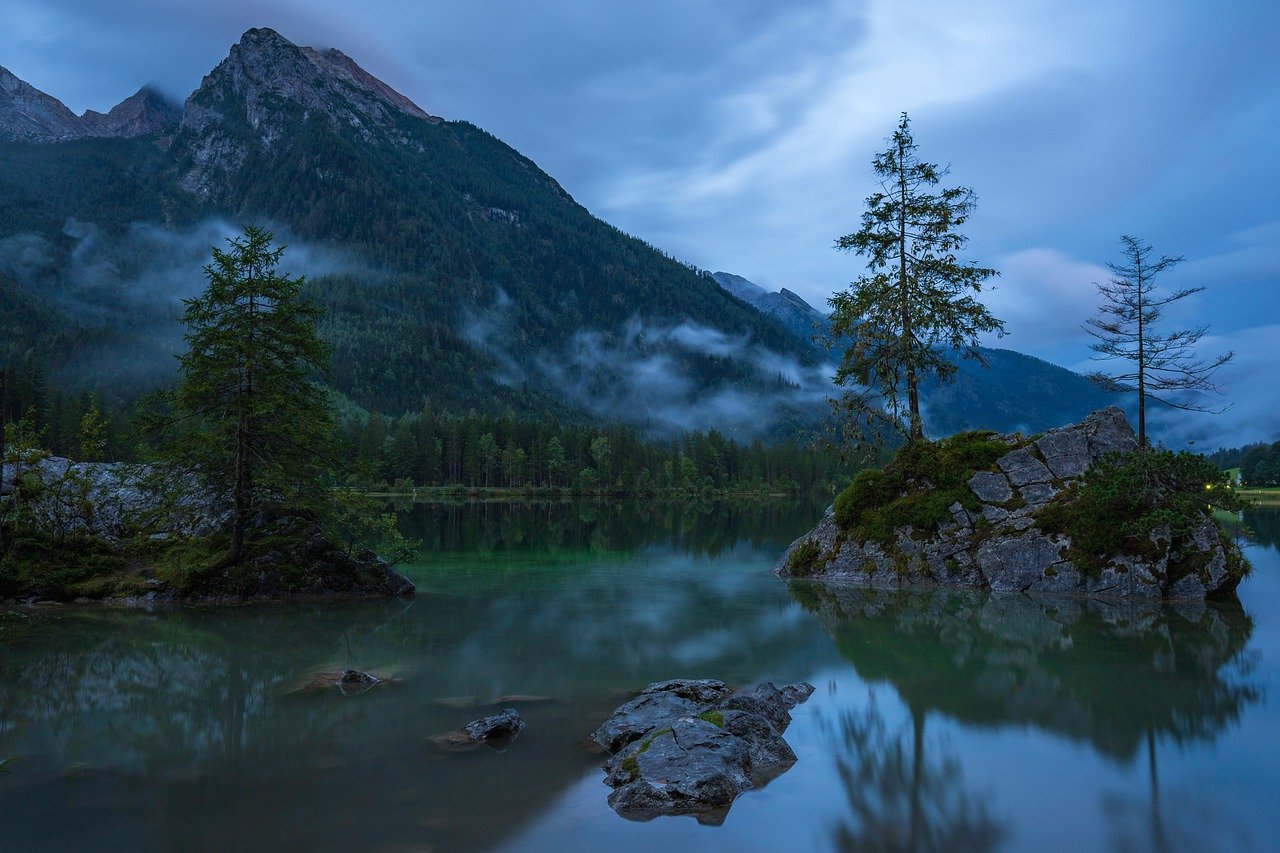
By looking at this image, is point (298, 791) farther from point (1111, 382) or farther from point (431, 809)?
point (1111, 382)

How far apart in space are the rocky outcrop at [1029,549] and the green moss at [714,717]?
20591 mm

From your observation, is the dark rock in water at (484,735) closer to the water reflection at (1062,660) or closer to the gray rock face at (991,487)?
the water reflection at (1062,660)

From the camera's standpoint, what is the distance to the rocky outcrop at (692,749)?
9531mm

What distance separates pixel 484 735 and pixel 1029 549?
2408 centimetres

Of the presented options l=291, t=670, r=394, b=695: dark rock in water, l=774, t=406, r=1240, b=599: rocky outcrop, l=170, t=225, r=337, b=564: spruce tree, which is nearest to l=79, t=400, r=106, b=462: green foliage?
l=170, t=225, r=337, b=564: spruce tree

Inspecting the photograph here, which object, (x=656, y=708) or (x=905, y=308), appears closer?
(x=656, y=708)

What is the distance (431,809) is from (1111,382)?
3414 centimetres

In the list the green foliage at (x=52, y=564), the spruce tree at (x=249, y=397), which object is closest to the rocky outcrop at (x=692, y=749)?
the spruce tree at (x=249, y=397)

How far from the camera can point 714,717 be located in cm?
1192

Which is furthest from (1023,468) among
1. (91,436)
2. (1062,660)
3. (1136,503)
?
(91,436)

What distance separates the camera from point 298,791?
9.83 m

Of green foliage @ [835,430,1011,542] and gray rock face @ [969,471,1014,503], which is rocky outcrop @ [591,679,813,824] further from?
gray rock face @ [969,471,1014,503]

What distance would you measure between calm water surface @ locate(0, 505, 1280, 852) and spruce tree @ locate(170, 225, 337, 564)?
4431 mm

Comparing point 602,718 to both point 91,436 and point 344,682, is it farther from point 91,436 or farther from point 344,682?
point 91,436
